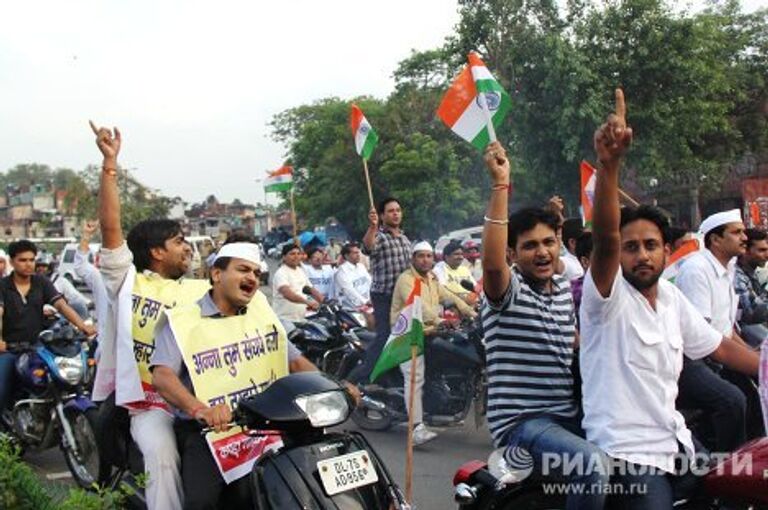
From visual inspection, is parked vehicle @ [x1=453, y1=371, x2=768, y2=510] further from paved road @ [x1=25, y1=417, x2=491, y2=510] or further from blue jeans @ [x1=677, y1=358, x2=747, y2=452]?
paved road @ [x1=25, y1=417, x2=491, y2=510]

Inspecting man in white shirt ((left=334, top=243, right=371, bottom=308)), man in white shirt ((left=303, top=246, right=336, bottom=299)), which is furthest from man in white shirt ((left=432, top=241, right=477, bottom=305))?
man in white shirt ((left=303, top=246, right=336, bottom=299))

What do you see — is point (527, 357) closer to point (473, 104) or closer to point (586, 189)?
point (473, 104)

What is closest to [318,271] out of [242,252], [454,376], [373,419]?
[373,419]

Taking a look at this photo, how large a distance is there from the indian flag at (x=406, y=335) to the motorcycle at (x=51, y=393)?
2.09 meters

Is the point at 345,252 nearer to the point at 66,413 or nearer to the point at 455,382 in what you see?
the point at 455,382

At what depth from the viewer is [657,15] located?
2052cm

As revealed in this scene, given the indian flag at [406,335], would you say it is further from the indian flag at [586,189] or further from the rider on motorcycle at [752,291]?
the indian flag at [586,189]

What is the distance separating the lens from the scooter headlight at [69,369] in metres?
5.82

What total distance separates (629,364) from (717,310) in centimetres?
267

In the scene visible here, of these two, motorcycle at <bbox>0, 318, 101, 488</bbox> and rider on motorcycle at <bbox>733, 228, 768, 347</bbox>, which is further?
motorcycle at <bbox>0, 318, 101, 488</bbox>

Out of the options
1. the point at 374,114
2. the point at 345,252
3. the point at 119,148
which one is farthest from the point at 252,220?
the point at 119,148

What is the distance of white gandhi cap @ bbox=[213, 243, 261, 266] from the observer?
329 cm

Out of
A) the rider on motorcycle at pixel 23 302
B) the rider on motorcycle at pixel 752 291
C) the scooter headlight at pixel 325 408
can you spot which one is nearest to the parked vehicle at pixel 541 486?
the scooter headlight at pixel 325 408

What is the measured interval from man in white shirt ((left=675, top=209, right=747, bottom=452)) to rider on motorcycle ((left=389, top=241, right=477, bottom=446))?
7.02 ft
